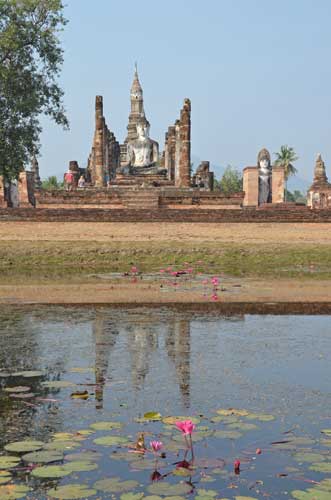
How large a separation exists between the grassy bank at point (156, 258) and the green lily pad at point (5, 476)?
12.3m

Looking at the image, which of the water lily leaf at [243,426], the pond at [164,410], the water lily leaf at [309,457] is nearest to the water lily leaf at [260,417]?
the pond at [164,410]

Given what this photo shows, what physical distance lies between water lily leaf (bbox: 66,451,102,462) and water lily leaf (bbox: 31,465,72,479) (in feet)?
0.60

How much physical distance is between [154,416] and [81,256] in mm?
13520

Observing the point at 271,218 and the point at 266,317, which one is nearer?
the point at 266,317

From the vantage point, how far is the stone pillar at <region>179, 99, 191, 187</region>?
3934 cm

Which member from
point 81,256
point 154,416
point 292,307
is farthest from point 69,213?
point 154,416

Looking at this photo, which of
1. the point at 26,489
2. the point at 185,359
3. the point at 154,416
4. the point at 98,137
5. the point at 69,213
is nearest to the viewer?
the point at 26,489

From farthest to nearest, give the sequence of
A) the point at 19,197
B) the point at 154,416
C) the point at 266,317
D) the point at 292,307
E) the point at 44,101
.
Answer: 1. the point at 19,197
2. the point at 44,101
3. the point at 292,307
4. the point at 266,317
5. the point at 154,416

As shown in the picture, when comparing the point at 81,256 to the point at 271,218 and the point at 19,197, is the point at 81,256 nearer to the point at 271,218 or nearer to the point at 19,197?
the point at 271,218

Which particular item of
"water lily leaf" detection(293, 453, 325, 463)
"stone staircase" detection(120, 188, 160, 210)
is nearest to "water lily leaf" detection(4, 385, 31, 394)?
"water lily leaf" detection(293, 453, 325, 463)

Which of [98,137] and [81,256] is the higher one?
[98,137]

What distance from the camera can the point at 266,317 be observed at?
10750 millimetres

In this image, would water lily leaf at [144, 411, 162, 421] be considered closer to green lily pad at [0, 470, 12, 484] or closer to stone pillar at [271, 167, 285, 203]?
green lily pad at [0, 470, 12, 484]

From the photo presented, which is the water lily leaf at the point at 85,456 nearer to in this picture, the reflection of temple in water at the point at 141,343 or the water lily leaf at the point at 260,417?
the reflection of temple in water at the point at 141,343
